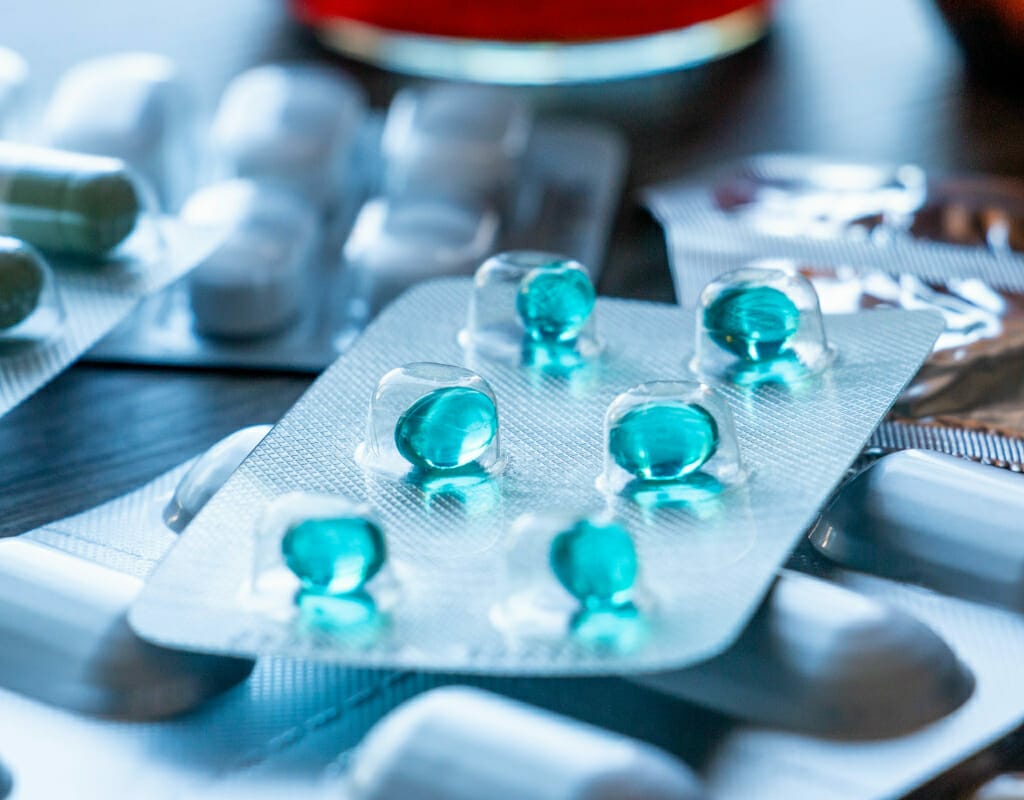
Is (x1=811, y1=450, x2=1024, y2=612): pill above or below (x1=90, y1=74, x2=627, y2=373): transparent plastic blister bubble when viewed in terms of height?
above

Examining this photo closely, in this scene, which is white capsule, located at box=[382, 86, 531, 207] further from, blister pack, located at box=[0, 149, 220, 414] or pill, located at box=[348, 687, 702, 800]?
pill, located at box=[348, 687, 702, 800]

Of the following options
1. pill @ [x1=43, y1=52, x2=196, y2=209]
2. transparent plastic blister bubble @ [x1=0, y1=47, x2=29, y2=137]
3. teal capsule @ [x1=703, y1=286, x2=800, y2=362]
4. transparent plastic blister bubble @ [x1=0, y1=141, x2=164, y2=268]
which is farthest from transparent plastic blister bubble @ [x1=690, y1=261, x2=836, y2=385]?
transparent plastic blister bubble @ [x1=0, y1=47, x2=29, y2=137]

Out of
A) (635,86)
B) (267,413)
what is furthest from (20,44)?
(267,413)

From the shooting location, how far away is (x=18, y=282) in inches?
20.6

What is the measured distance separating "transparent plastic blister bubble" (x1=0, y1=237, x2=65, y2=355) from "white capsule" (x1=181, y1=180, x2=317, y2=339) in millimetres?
79

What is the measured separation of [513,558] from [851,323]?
0.20m

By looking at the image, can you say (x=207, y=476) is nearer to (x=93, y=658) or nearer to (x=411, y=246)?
(x=93, y=658)

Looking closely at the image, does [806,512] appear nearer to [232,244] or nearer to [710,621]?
[710,621]

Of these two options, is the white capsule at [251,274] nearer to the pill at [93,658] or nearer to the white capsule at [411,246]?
the white capsule at [411,246]

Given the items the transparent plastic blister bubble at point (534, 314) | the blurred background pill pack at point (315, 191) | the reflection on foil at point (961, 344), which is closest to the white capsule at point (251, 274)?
the blurred background pill pack at point (315, 191)

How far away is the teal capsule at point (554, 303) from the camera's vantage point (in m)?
0.50

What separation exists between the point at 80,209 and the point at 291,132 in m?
0.18

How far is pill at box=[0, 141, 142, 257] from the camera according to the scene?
1.88 ft

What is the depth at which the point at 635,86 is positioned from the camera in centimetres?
92
